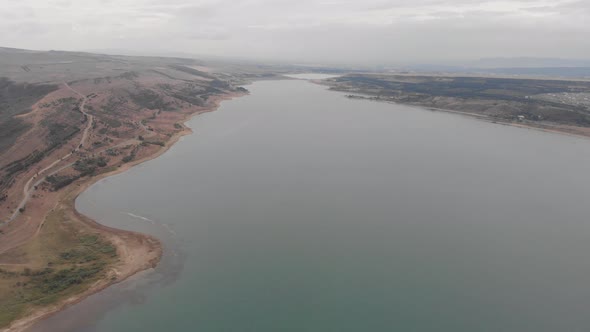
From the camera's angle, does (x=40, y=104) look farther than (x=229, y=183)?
Yes

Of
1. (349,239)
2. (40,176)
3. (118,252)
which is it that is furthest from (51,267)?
(349,239)

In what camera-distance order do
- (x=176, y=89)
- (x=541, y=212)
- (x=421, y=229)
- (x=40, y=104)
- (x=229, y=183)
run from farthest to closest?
(x=176, y=89) < (x=40, y=104) < (x=229, y=183) < (x=541, y=212) < (x=421, y=229)

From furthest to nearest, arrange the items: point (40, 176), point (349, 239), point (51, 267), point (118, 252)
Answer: point (40, 176) → point (349, 239) → point (118, 252) → point (51, 267)

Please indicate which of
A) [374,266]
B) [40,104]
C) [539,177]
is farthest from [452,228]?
[40,104]

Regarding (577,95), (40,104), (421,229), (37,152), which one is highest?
(577,95)

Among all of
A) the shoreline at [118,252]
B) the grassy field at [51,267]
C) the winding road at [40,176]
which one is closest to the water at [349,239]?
the shoreline at [118,252]

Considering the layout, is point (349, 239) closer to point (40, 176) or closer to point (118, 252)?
point (118, 252)

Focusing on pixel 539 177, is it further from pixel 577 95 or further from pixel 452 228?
pixel 577 95
